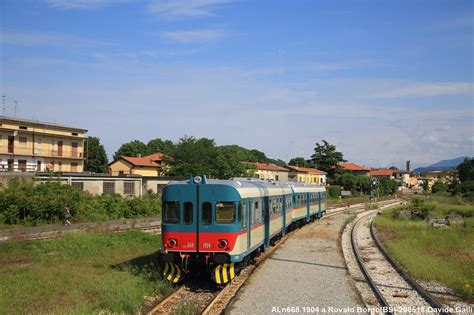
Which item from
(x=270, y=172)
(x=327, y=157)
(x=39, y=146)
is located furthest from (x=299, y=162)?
(x=39, y=146)

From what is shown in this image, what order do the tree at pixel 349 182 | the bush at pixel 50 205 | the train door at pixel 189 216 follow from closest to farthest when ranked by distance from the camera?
1. the train door at pixel 189 216
2. the bush at pixel 50 205
3. the tree at pixel 349 182

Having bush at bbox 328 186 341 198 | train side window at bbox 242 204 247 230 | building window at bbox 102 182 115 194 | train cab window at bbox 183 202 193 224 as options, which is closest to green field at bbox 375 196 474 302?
train side window at bbox 242 204 247 230

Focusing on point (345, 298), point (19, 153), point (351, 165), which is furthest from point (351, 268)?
point (351, 165)

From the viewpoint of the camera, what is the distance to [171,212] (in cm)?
1433

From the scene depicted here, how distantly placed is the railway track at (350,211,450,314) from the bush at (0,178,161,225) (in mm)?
18766

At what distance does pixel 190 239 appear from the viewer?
13984 mm

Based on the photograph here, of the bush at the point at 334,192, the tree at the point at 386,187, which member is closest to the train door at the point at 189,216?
the bush at the point at 334,192

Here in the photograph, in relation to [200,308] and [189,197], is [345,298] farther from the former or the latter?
[189,197]

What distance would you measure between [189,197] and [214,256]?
174cm

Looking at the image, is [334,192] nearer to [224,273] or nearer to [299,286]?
[299,286]

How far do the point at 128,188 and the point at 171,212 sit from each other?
1460 inches

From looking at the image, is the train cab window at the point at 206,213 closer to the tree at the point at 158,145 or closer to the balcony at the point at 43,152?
the balcony at the point at 43,152

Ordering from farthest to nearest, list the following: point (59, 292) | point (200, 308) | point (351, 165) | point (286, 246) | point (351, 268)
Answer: point (351, 165) < point (286, 246) < point (351, 268) < point (59, 292) < point (200, 308)

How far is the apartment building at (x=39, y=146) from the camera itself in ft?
169
